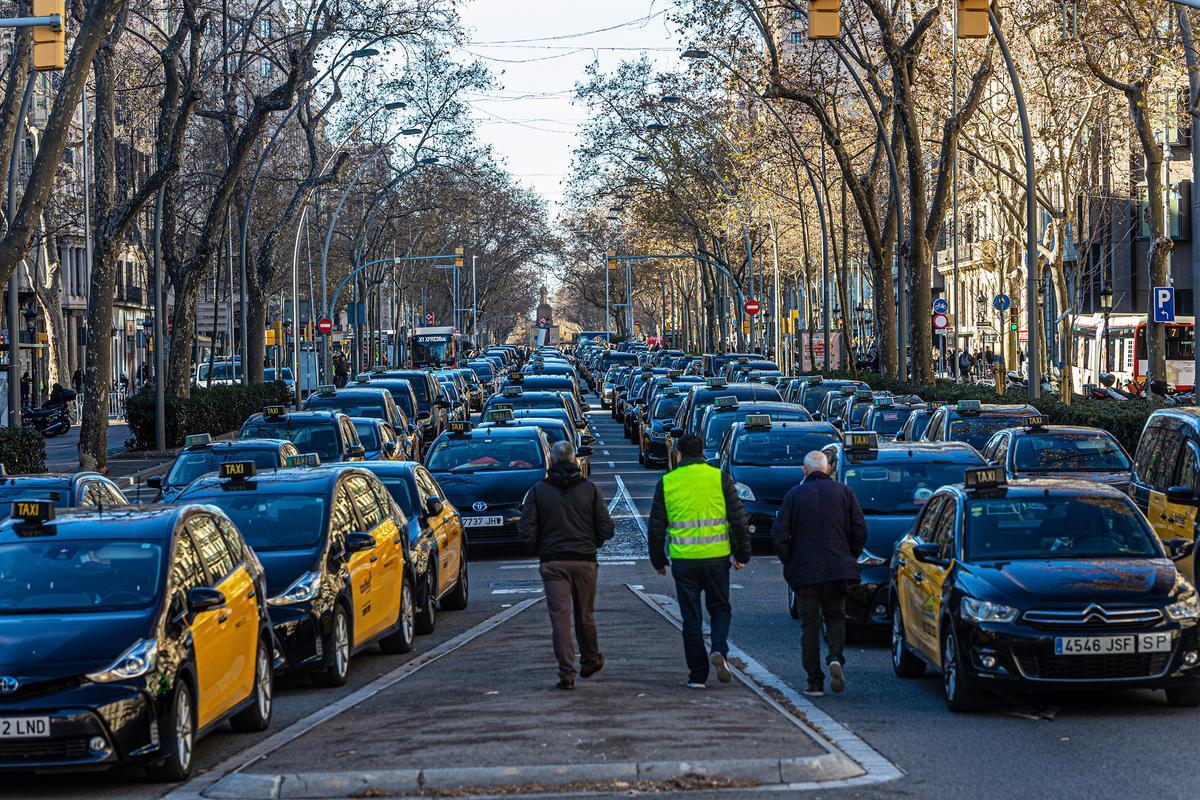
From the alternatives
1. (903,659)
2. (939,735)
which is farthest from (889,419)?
(939,735)

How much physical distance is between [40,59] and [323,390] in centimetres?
1602

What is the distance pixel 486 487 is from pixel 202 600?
13171mm

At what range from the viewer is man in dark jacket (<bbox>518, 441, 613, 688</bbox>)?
12.4 meters

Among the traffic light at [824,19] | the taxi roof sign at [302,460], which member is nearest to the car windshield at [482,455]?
the taxi roof sign at [302,460]

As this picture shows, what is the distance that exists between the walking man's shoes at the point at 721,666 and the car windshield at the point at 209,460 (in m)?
10.8

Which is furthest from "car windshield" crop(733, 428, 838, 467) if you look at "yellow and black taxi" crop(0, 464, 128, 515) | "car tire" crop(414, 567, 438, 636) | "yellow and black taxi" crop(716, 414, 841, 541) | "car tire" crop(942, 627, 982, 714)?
A: "car tire" crop(942, 627, 982, 714)

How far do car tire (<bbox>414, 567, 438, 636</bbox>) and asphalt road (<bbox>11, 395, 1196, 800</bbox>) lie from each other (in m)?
0.21

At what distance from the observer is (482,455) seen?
81.2 ft

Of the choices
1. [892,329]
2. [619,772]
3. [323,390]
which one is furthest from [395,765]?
[892,329]

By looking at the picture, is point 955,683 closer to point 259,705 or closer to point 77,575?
point 259,705

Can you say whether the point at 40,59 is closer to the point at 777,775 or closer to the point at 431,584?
the point at 431,584

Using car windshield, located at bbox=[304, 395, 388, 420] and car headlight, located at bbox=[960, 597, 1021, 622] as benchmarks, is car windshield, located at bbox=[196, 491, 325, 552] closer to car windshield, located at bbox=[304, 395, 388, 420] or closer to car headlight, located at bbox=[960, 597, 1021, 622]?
car headlight, located at bbox=[960, 597, 1021, 622]

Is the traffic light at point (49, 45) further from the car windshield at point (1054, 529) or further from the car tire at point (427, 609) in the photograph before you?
the car windshield at point (1054, 529)

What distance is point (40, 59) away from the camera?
62.6 feet
